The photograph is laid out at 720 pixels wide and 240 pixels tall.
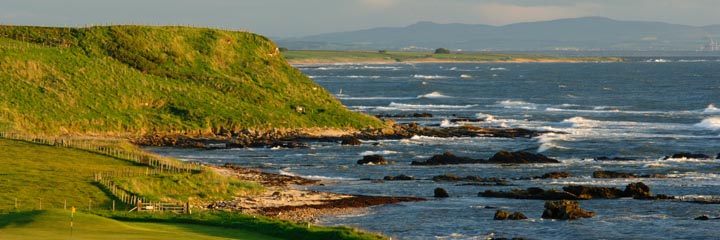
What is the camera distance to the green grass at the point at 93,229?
135 feet

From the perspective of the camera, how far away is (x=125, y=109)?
98500 mm

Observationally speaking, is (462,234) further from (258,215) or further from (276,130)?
(276,130)

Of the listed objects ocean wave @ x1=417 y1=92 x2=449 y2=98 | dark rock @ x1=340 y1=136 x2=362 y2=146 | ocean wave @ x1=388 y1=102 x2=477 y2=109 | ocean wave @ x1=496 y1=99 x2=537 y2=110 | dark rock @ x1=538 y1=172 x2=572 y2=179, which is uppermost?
ocean wave @ x1=417 y1=92 x2=449 y2=98

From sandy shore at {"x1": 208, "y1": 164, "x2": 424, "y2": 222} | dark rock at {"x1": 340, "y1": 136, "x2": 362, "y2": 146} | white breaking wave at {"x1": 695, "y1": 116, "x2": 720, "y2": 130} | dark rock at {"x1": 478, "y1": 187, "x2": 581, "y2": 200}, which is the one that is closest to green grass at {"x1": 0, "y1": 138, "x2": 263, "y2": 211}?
sandy shore at {"x1": 208, "y1": 164, "x2": 424, "y2": 222}

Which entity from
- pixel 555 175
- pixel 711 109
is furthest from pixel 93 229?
pixel 711 109

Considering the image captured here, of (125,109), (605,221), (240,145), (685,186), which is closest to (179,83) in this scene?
(125,109)

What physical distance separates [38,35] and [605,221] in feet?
236

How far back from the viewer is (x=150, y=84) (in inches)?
4149

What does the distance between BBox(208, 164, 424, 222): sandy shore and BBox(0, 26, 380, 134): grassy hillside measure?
2964 cm

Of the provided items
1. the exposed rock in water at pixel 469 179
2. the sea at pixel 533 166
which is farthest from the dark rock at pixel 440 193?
the exposed rock in water at pixel 469 179

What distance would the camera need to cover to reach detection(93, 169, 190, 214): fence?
53.9 meters

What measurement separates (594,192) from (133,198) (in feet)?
74.6

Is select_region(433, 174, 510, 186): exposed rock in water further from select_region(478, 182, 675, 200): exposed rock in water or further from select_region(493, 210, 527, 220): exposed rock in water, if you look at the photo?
select_region(493, 210, 527, 220): exposed rock in water

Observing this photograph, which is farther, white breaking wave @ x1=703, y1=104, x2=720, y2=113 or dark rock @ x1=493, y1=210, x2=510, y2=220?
white breaking wave @ x1=703, y1=104, x2=720, y2=113
